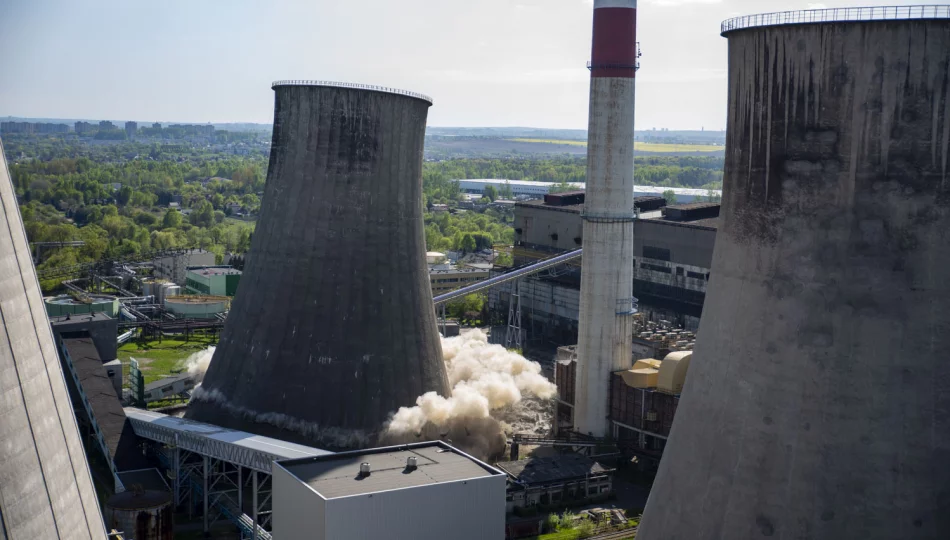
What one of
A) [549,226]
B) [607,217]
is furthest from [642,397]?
[549,226]

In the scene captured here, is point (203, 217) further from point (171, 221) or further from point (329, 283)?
point (329, 283)

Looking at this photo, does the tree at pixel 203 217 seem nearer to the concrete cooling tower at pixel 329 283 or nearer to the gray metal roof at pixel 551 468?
the concrete cooling tower at pixel 329 283

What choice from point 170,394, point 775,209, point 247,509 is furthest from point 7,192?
point 170,394

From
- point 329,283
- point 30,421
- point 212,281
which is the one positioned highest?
point 30,421

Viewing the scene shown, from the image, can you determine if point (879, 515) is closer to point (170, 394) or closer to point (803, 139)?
point (803, 139)

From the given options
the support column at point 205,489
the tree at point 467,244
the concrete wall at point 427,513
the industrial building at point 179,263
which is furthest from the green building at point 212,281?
the concrete wall at point 427,513
